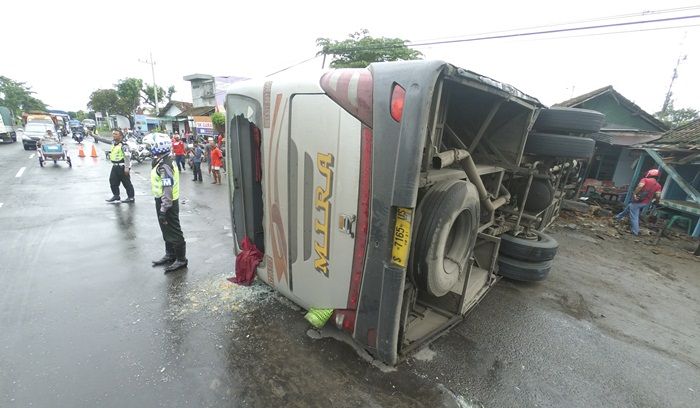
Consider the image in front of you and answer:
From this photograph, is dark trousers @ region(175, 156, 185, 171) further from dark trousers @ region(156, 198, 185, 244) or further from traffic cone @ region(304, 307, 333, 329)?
traffic cone @ region(304, 307, 333, 329)

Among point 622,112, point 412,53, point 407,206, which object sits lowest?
point 407,206

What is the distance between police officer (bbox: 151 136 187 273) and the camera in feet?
13.7

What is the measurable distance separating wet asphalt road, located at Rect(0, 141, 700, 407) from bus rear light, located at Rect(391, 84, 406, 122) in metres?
2.16

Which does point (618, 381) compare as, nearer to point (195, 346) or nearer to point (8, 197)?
point (195, 346)

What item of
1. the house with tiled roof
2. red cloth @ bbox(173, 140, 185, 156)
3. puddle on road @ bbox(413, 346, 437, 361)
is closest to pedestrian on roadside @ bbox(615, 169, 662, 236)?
the house with tiled roof

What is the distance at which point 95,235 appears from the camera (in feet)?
18.6

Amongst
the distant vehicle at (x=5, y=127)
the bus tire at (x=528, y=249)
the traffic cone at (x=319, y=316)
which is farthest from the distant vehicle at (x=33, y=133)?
the bus tire at (x=528, y=249)

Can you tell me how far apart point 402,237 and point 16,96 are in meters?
85.7

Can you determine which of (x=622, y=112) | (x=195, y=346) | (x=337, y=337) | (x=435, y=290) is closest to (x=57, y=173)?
(x=195, y=346)

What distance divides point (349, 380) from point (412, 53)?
1988 cm

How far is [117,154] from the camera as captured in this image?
751cm

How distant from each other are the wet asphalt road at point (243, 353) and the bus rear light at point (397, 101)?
216 centimetres

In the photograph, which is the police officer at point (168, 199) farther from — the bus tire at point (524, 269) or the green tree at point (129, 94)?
the green tree at point (129, 94)

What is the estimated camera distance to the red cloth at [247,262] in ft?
12.3
